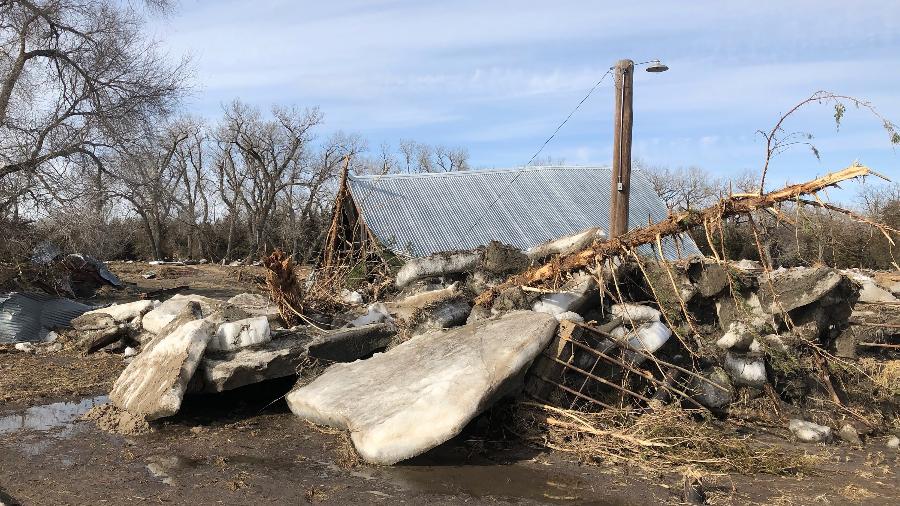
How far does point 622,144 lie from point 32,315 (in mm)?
8638

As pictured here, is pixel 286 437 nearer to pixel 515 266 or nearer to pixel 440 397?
Result: pixel 440 397

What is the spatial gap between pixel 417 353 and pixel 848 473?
10.9 ft

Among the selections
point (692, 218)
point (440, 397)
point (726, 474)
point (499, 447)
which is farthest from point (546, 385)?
point (692, 218)

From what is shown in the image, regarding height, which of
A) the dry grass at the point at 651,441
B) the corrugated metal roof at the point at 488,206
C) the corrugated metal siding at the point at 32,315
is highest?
the corrugated metal roof at the point at 488,206

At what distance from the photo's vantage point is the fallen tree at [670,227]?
530cm

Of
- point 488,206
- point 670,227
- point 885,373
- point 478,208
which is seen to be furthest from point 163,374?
point 488,206

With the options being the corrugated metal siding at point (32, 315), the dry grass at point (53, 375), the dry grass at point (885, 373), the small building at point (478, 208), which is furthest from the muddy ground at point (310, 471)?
the small building at point (478, 208)

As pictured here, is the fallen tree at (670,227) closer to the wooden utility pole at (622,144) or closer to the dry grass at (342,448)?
the dry grass at (342,448)

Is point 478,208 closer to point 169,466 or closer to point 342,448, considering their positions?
point 342,448

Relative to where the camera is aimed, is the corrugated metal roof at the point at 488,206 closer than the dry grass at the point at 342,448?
No

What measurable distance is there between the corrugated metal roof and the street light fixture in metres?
2.66

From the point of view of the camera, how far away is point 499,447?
5.39 meters

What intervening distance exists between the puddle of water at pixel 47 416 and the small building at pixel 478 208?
166 inches

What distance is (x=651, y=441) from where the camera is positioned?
5.03m
